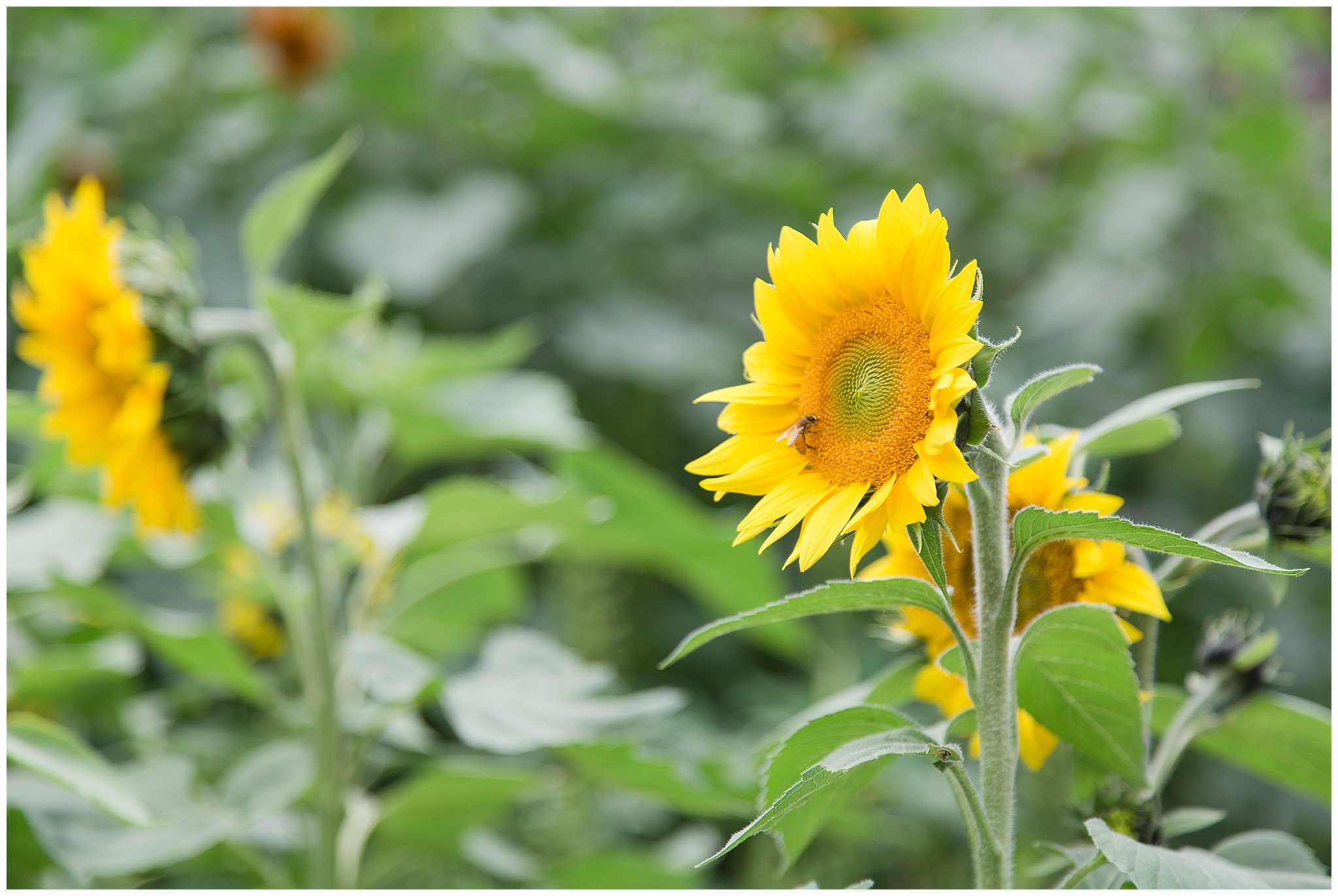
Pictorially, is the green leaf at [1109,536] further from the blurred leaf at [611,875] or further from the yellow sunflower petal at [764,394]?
the blurred leaf at [611,875]

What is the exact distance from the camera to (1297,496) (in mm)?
347

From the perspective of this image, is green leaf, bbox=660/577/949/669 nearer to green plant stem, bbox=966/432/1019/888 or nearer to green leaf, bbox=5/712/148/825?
green plant stem, bbox=966/432/1019/888

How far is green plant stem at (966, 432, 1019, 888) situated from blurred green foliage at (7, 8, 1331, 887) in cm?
41

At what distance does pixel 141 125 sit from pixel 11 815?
1.06 meters

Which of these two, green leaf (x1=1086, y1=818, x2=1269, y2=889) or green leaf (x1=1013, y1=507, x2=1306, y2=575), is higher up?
green leaf (x1=1013, y1=507, x2=1306, y2=575)

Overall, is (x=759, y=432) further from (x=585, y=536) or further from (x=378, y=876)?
(x=378, y=876)

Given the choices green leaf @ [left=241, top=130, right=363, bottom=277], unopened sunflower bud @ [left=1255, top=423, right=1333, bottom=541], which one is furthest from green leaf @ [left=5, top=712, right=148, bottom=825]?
unopened sunflower bud @ [left=1255, top=423, right=1333, bottom=541]

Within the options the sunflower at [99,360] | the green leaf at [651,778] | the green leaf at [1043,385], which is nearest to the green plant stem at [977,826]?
the green leaf at [1043,385]

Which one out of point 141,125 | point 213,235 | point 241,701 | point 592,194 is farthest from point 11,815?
point 141,125

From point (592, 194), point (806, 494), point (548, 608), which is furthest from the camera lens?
point (592, 194)

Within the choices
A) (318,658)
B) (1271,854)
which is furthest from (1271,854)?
(318,658)

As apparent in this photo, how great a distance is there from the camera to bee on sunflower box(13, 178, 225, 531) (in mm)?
543

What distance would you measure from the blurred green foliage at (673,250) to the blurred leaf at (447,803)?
0.24 ft

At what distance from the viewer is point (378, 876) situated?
0.67m
